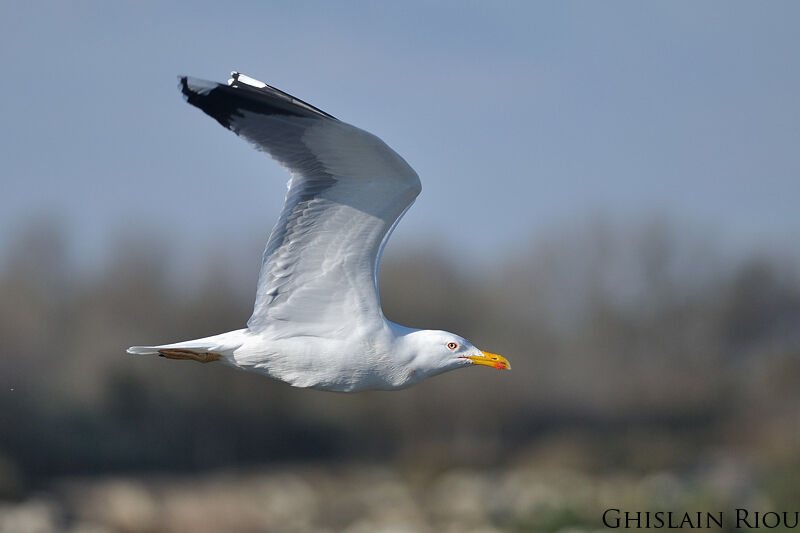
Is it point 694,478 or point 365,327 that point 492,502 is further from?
point 365,327

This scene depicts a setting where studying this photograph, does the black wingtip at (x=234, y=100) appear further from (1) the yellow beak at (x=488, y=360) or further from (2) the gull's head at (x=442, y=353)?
(1) the yellow beak at (x=488, y=360)

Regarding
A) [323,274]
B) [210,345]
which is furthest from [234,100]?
[210,345]

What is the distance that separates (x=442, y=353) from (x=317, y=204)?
0.75 meters

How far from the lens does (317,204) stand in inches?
144

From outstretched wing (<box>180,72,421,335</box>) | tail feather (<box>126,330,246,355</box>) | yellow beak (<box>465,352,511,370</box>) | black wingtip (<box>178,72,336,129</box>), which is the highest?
black wingtip (<box>178,72,336,129</box>)

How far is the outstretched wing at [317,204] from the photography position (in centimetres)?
349

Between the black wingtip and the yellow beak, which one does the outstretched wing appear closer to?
the black wingtip

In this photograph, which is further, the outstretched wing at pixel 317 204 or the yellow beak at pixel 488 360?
the yellow beak at pixel 488 360

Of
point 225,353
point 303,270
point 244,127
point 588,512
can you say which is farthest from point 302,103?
point 588,512

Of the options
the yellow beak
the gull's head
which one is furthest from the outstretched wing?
the yellow beak

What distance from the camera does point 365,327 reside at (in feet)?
12.4

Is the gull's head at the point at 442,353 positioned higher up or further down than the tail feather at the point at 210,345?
further down

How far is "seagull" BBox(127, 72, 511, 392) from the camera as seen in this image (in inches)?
139

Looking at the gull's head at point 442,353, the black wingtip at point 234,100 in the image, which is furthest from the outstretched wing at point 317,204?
the gull's head at point 442,353
